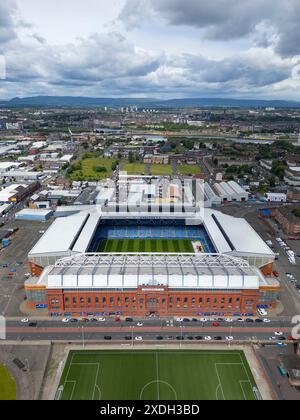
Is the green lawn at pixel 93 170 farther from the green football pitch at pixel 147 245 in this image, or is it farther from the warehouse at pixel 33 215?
the green football pitch at pixel 147 245

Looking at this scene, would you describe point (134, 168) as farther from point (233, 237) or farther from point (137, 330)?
point (137, 330)

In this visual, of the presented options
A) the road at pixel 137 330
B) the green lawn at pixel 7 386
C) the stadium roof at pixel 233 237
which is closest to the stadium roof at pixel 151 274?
the road at pixel 137 330

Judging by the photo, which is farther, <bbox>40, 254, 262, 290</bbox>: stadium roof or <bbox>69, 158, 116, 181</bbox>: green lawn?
<bbox>69, 158, 116, 181</bbox>: green lawn

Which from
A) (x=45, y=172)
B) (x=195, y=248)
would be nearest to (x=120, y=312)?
(x=195, y=248)

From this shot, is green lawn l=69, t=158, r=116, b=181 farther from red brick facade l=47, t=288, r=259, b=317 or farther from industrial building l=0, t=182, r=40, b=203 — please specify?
red brick facade l=47, t=288, r=259, b=317

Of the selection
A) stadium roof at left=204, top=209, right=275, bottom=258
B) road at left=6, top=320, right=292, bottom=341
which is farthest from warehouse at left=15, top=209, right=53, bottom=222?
road at left=6, top=320, right=292, bottom=341
